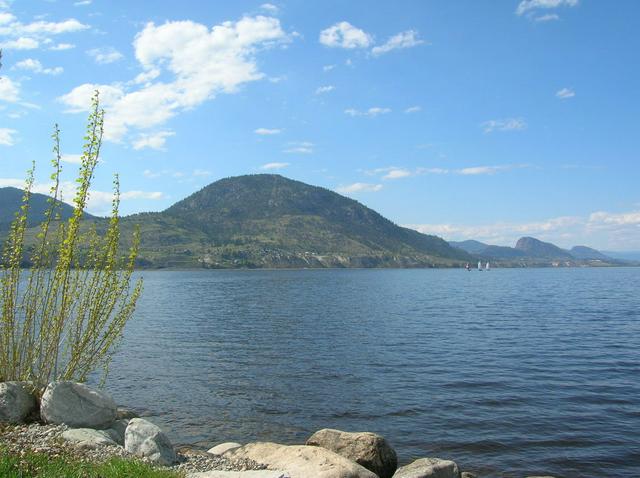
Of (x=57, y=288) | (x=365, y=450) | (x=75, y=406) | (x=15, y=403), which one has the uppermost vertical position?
(x=57, y=288)

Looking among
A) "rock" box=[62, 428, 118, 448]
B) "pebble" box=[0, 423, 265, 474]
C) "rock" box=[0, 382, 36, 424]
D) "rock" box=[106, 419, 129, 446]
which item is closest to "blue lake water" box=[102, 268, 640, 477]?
"rock" box=[106, 419, 129, 446]

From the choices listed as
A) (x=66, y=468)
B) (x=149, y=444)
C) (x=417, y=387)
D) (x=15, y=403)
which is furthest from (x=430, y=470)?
(x=417, y=387)

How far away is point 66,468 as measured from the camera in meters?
10.5

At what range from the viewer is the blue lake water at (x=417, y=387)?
2133cm

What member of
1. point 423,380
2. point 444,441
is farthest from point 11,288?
point 423,380

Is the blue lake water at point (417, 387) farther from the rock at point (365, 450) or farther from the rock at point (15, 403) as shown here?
the rock at point (15, 403)

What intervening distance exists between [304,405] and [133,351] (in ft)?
72.4

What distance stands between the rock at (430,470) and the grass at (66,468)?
24.0ft

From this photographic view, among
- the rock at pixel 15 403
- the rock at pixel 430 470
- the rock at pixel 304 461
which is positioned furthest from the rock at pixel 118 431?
the rock at pixel 430 470

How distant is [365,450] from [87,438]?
29.3ft

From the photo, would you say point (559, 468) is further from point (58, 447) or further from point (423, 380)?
point (58, 447)

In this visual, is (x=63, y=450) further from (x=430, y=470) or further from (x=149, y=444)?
(x=430, y=470)

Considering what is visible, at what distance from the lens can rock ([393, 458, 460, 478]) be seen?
15.0 metres

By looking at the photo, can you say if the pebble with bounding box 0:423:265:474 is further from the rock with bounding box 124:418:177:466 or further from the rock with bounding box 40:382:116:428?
the rock with bounding box 40:382:116:428
